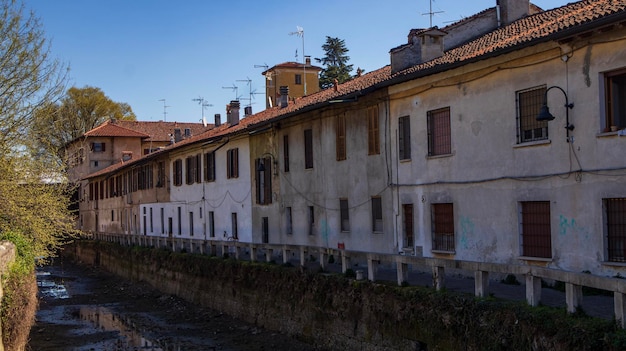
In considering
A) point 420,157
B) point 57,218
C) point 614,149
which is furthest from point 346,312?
point 57,218

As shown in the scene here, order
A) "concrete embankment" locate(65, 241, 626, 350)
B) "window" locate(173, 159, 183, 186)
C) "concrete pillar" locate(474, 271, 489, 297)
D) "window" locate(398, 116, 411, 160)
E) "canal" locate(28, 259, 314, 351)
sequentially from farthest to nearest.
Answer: "window" locate(173, 159, 183, 186)
"canal" locate(28, 259, 314, 351)
"window" locate(398, 116, 411, 160)
"concrete pillar" locate(474, 271, 489, 297)
"concrete embankment" locate(65, 241, 626, 350)

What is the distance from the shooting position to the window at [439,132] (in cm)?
1816

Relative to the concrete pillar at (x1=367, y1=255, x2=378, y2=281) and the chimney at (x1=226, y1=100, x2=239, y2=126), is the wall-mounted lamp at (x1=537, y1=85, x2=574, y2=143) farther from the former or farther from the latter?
the chimney at (x1=226, y1=100, x2=239, y2=126)

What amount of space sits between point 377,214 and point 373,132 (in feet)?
7.93

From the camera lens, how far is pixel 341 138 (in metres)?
23.1

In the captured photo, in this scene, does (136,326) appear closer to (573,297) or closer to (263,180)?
(263,180)

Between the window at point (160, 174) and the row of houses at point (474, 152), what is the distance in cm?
1394

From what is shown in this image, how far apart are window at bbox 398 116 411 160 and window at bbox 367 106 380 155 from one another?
1127 mm

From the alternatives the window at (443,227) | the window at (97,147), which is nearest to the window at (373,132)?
the window at (443,227)

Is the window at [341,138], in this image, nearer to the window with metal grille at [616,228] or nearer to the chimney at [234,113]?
the window with metal grille at [616,228]


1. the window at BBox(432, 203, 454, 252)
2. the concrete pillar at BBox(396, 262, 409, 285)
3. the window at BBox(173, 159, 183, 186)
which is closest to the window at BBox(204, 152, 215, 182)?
the window at BBox(173, 159, 183, 186)

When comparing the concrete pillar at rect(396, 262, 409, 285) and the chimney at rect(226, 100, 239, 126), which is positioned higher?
the chimney at rect(226, 100, 239, 126)

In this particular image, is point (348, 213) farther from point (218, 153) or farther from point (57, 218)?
point (218, 153)

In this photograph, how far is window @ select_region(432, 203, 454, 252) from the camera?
18.1 meters
